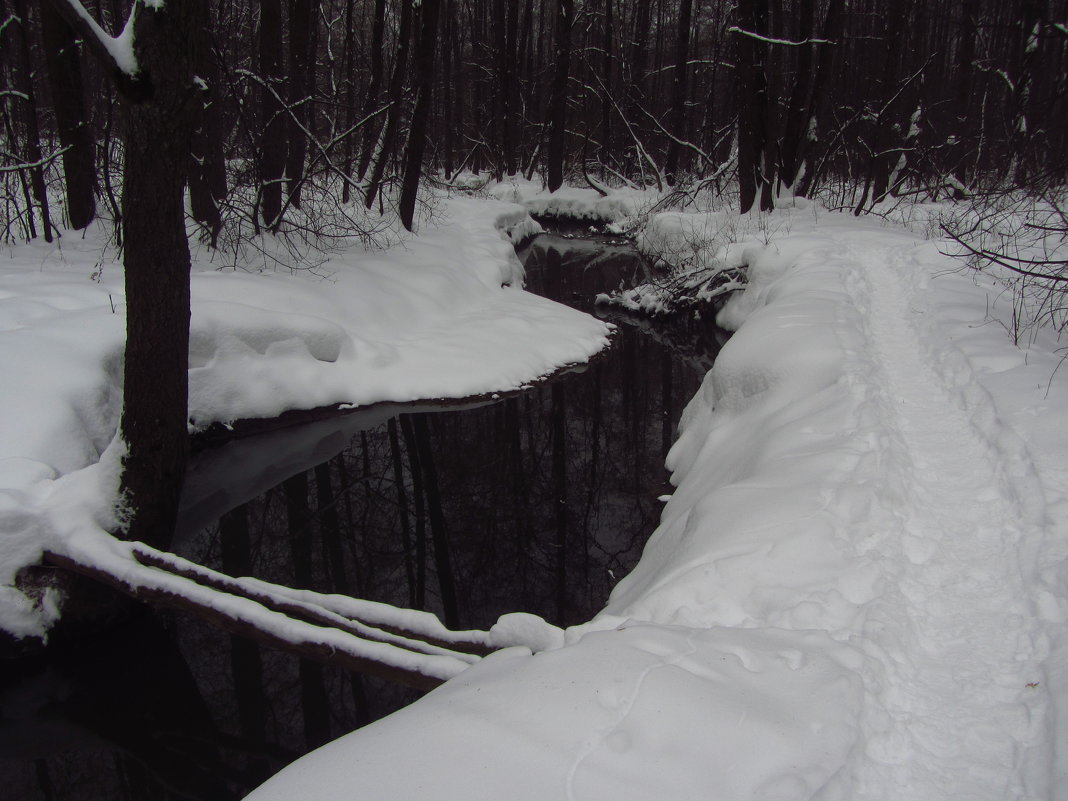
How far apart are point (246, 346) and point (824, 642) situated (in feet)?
21.8

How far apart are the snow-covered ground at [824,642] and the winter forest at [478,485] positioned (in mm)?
16

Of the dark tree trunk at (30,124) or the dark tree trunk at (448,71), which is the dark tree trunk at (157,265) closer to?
the dark tree trunk at (30,124)

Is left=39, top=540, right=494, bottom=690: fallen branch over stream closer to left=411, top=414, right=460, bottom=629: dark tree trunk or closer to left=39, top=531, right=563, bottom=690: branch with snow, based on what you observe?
left=39, top=531, right=563, bottom=690: branch with snow

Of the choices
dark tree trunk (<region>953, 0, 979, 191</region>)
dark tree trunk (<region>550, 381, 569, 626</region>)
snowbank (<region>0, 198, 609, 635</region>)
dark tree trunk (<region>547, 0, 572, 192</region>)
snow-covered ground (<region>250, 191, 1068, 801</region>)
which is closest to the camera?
snow-covered ground (<region>250, 191, 1068, 801</region>)

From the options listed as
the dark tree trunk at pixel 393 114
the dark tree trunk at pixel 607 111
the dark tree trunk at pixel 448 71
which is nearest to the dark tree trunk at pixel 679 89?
the dark tree trunk at pixel 607 111

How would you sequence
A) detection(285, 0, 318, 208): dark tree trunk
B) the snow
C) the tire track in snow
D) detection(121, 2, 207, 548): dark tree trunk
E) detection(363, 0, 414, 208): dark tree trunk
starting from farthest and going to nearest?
detection(363, 0, 414, 208): dark tree trunk < detection(285, 0, 318, 208): dark tree trunk < detection(121, 2, 207, 548): dark tree trunk < the snow < the tire track in snow

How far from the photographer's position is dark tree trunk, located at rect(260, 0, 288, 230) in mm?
9961

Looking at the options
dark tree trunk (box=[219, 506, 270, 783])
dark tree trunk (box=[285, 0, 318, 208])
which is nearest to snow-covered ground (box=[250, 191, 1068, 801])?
dark tree trunk (box=[219, 506, 270, 783])

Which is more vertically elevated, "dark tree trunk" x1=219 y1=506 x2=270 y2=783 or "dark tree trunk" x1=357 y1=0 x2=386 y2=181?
"dark tree trunk" x1=357 y1=0 x2=386 y2=181

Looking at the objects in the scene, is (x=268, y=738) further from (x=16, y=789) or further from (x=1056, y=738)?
(x=1056, y=738)

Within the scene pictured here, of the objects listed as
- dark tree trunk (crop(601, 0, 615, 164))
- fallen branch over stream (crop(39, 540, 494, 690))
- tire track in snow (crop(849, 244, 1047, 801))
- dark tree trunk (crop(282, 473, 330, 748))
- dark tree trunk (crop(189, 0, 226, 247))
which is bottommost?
dark tree trunk (crop(282, 473, 330, 748))

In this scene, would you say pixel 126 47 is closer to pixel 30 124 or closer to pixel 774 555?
pixel 774 555

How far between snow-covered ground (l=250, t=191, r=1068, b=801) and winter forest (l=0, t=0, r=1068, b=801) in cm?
2

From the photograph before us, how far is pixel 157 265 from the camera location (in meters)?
4.35
